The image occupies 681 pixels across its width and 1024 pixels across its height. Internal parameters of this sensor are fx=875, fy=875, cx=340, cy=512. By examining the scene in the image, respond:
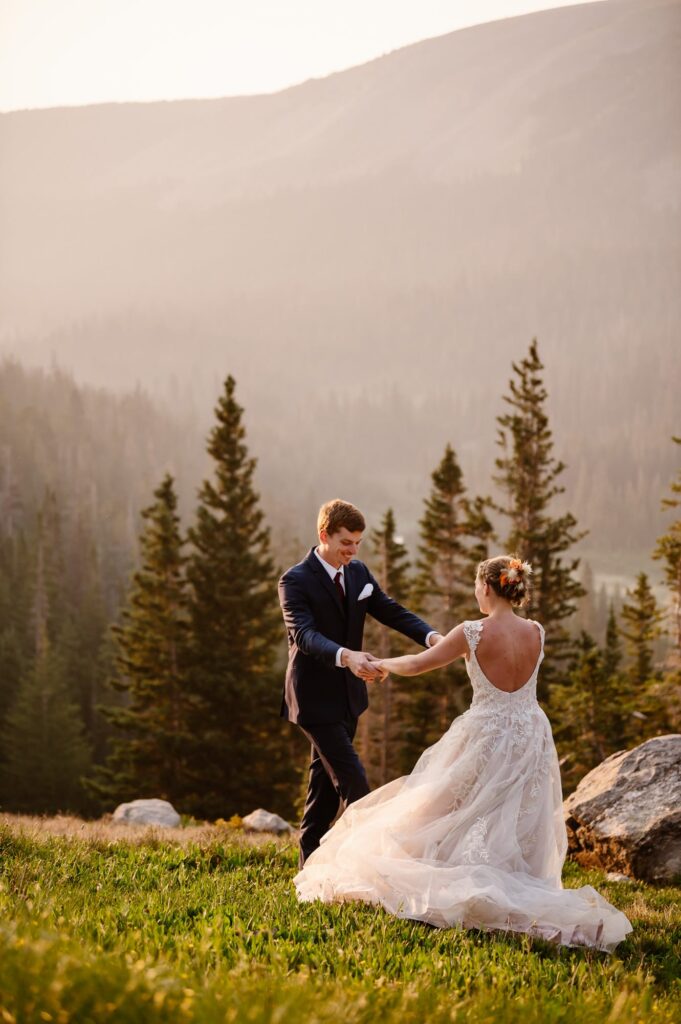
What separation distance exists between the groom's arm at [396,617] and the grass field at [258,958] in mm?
2574

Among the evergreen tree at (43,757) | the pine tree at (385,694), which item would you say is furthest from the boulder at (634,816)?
the evergreen tree at (43,757)

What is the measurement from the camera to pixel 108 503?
7185 inches

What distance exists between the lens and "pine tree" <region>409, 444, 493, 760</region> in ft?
142

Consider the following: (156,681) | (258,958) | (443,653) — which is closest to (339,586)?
(443,653)

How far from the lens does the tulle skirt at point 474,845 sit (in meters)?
6.34

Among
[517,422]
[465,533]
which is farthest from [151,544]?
[517,422]

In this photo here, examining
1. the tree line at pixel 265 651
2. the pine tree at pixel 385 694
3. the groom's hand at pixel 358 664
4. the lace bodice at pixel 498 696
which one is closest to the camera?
the lace bodice at pixel 498 696

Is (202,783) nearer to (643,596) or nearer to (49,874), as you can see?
(49,874)

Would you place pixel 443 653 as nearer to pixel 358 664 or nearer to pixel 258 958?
pixel 358 664

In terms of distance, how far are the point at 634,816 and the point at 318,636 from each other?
178 inches

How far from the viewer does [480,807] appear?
704 cm

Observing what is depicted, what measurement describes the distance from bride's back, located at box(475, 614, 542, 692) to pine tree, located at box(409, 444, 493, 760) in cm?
3447

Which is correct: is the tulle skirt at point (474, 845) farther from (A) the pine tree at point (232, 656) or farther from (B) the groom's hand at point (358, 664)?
(A) the pine tree at point (232, 656)

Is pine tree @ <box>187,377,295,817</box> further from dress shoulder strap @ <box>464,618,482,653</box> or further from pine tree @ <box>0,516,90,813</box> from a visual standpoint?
pine tree @ <box>0,516,90,813</box>
